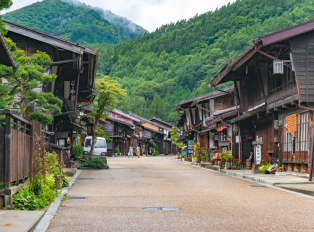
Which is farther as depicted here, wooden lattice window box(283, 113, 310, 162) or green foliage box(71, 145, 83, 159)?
green foliage box(71, 145, 83, 159)

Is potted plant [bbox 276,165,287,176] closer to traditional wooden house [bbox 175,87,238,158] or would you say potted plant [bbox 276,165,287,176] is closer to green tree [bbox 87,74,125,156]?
traditional wooden house [bbox 175,87,238,158]

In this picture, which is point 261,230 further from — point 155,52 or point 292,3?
point 155,52

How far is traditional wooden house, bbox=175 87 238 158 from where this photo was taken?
29.2 metres

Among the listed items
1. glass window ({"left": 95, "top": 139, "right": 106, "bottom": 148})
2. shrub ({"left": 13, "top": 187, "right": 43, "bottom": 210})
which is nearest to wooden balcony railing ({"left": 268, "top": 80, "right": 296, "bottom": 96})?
shrub ({"left": 13, "top": 187, "right": 43, "bottom": 210})

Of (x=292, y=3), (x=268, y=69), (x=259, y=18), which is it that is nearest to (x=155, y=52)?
(x=259, y=18)

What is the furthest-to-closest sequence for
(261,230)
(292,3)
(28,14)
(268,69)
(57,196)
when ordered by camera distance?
(28,14), (292,3), (268,69), (57,196), (261,230)

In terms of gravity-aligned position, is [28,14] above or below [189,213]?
above

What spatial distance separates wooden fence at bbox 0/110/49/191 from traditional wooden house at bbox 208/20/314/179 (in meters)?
10.0

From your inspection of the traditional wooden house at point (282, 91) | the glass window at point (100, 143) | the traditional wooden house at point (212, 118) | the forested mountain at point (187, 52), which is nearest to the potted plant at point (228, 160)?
the traditional wooden house at point (282, 91)

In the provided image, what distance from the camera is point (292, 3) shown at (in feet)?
430

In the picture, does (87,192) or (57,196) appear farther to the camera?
(87,192)

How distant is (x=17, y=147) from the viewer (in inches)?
342

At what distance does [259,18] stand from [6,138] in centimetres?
13290

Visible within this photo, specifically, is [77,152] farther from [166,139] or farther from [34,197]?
[166,139]
